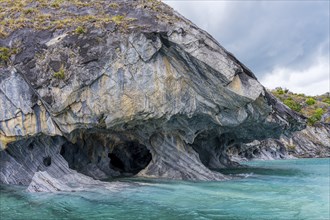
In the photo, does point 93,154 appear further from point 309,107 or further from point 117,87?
point 309,107

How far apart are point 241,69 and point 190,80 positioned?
382 centimetres

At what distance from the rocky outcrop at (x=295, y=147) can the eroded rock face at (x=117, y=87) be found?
40820 millimetres

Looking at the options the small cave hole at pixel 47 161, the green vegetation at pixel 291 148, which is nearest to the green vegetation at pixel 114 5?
the small cave hole at pixel 47 161

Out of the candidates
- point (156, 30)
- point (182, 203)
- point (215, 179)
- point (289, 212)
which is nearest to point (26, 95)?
point (156, 30)

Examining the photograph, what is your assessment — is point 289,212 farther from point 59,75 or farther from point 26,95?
point 26,95

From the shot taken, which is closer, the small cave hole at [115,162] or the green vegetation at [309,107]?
the small cave hole at [115,162]

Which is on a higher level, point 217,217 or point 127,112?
point 127,112

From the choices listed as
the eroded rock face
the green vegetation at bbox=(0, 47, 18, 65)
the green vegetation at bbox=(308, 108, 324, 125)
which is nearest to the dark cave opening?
the eroded rock face

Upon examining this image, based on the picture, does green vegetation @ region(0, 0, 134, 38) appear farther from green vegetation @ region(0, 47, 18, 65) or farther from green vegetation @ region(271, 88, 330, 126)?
green vegetation @ region(271, 88, 330, 126)

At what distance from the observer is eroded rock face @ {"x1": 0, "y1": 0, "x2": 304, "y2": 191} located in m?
22.0

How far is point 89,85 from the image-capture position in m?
22.5

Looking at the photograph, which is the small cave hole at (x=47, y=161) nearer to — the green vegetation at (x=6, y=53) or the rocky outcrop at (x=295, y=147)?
the green vegetation at (x=6, y=53)

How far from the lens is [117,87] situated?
22906 mm

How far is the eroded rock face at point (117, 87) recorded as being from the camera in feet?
72.1
